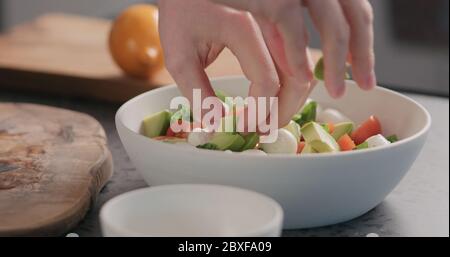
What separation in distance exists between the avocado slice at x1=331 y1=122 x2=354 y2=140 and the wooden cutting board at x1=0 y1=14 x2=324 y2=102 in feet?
1.69

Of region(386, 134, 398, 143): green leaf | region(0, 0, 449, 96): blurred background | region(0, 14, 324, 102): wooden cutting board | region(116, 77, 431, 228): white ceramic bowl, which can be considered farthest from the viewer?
region(0, 0, 449, 96): blurred background

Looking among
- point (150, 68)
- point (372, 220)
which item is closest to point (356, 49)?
point (372, 220)

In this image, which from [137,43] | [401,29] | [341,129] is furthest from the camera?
[401,29]

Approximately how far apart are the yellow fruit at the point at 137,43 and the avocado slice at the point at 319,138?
0.61 metres

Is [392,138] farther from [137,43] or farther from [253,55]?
[137,43]

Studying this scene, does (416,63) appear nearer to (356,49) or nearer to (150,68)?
(150,68)

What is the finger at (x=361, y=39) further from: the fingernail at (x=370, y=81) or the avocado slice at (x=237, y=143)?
the avocado slice at (x=237, y=143)

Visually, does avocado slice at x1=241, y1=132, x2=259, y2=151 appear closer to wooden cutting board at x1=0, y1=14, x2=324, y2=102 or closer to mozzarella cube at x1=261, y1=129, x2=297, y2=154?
mozzarella cube at x1=261, y1=129, x2=297, y2=154

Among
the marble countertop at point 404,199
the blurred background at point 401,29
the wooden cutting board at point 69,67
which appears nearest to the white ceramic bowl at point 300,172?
the marble countertop at point 404,199

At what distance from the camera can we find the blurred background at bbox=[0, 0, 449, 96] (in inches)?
113

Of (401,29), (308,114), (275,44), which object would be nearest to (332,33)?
(275,44)

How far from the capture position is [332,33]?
38.1 inches

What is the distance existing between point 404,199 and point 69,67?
0.79 meters

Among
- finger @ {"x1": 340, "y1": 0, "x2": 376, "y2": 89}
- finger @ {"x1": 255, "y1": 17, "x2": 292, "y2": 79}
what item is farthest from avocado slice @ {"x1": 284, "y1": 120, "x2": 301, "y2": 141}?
finger @ {"x1": 340, "y1": 0, "x2": 376, "y2": 89}
